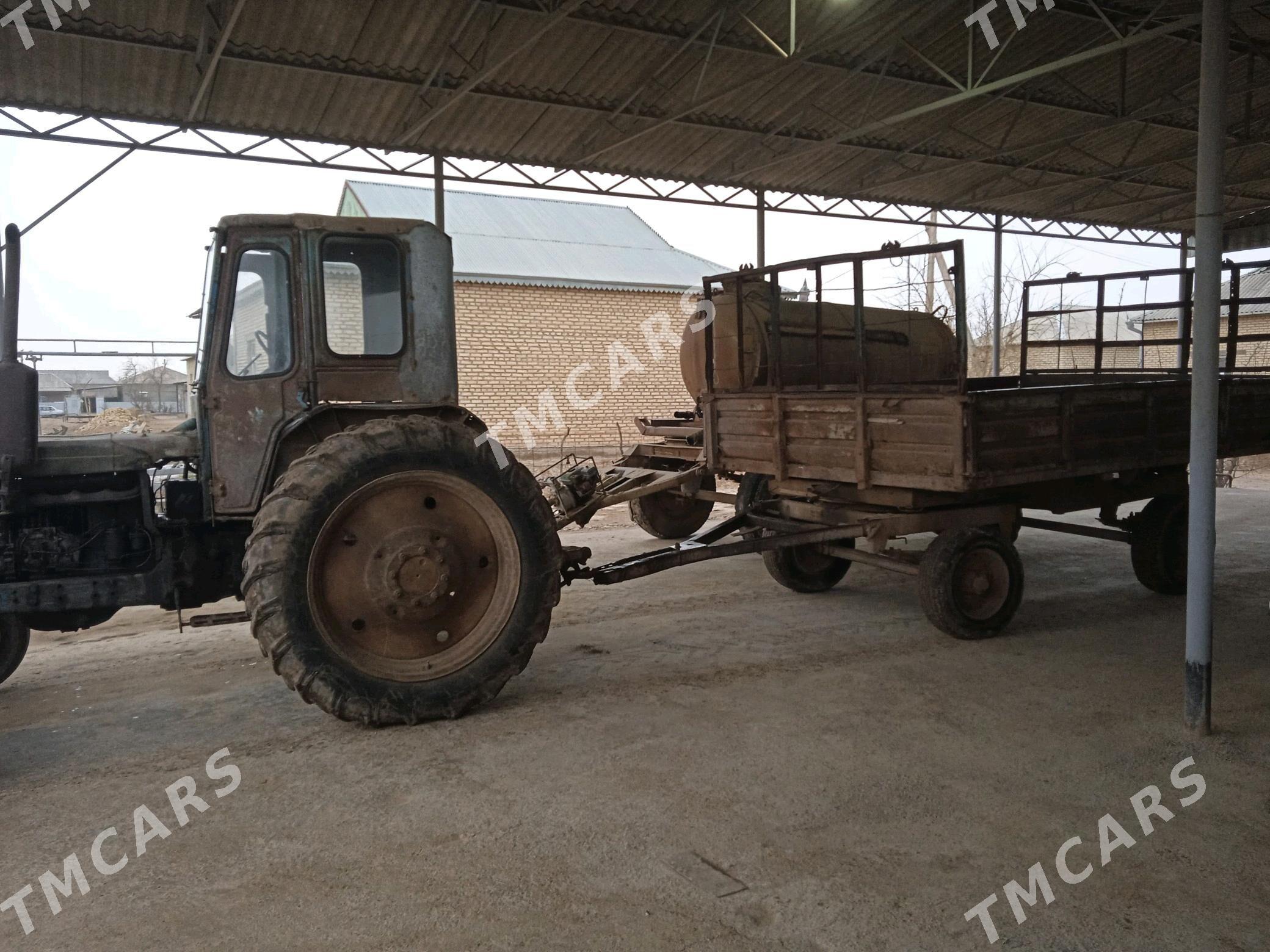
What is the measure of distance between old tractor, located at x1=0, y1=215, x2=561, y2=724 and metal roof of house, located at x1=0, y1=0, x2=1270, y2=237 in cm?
469

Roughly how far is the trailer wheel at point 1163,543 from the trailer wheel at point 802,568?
234 centimetres

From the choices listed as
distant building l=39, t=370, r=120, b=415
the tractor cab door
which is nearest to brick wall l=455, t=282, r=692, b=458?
the tractor cab door

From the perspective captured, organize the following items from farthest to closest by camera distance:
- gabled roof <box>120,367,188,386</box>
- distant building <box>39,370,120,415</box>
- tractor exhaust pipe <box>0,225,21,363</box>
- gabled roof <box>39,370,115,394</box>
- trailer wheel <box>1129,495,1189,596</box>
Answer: gabled roof <box>39,370,115,394</box> < gabled roof <box>120,367,188,386</box> < distant building <box>39,370,120,415</box> < trailer wheel <box>1129,495,1189,596</box> < tractor exhaust pipe <box>0,225,21,363</box>

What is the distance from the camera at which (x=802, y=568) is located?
7.74 meters

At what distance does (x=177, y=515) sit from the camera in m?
4.85

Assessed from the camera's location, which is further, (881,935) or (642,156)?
(642,156)

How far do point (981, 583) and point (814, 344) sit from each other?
2813 mm

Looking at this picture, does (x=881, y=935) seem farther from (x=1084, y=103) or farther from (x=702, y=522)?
(x=1084, y=103)

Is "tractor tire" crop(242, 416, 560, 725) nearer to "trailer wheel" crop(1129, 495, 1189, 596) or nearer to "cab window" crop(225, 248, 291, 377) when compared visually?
"cab window" crop(225, 248, 291, 377)

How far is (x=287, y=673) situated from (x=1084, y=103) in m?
13.2

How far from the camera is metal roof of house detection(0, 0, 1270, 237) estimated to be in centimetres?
898

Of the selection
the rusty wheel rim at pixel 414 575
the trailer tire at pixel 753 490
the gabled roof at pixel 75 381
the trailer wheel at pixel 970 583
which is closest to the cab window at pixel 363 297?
the rusty wheel rim at pixel 414 575

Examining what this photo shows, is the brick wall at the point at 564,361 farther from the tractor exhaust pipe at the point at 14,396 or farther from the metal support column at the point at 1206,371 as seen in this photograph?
the metal support column at the point at 1206,371

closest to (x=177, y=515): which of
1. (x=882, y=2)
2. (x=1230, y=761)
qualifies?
(x=1230, y=761)
